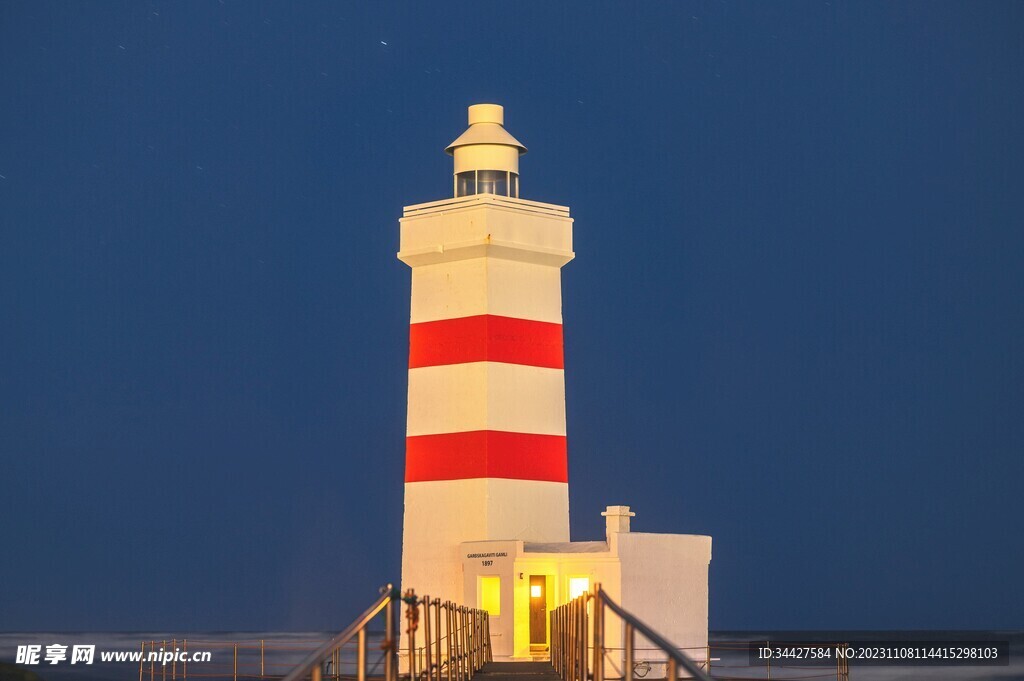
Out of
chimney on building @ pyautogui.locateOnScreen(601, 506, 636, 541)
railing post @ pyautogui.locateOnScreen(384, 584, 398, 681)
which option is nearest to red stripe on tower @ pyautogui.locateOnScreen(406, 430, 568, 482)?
chimney on building @ pyautogui.locateOnScreen(601, 506, 636, 541)

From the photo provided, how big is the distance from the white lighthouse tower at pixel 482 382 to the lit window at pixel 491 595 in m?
0.41

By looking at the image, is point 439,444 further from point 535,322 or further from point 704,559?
point 704,559

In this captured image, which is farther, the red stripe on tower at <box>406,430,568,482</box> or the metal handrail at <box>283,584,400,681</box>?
the red stripe on tower at <box>406,430,568,482</box>

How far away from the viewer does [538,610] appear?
20.7m

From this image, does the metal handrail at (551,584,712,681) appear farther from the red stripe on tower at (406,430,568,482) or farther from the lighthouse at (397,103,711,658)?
the red stripe on tower at (406,430,568,482)

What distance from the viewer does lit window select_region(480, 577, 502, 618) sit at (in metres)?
20.5

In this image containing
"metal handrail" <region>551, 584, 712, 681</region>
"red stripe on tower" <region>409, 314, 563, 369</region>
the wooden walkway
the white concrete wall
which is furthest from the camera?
"red stripe on tower" <region>409, 314, 563, 369</region>

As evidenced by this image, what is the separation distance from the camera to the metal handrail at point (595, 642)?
204 inches

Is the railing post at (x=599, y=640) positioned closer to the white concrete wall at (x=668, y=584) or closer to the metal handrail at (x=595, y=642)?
the metal handrail at (x=595, y=642)

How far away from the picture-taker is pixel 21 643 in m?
72.7

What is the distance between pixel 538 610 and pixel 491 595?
655 mm

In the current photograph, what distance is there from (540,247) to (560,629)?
6893mm

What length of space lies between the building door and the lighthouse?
2 cm

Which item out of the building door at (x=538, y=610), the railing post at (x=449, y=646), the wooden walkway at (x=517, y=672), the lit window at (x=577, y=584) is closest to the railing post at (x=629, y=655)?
the railing post at (x=449, y=646)
